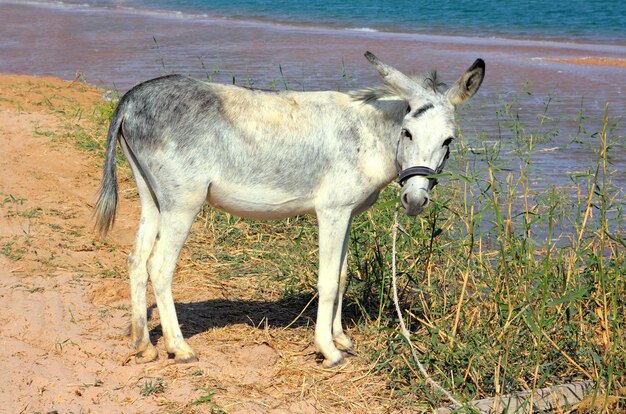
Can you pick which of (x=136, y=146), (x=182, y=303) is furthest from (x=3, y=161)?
(x=136, y=146)

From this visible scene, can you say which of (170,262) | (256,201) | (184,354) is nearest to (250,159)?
(256,201)

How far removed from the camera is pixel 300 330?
18.7 ft

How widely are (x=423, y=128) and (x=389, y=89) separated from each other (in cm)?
48

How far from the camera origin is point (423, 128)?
4621 mm

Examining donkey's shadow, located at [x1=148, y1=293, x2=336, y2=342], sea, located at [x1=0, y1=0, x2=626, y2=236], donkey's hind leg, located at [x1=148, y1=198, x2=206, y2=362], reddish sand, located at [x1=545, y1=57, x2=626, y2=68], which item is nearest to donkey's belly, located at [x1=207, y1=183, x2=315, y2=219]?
donkey's hind leg, located at [x1=148, y1=198, x2=206, y2=362]

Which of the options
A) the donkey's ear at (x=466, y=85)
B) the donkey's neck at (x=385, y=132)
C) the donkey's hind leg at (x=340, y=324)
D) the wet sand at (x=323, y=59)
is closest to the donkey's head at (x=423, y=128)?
the donkey's ear at (x=466, y=85)

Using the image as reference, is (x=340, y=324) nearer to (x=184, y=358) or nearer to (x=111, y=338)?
(x=184, y=358)

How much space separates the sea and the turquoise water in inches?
2.2

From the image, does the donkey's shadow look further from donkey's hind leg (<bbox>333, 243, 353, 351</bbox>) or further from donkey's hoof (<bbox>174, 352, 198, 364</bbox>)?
donkey's hoof (<bbox>174, 352, 198, 364</bbox>)

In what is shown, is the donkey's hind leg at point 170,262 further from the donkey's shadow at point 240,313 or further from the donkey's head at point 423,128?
the donkey's head at point 423,128

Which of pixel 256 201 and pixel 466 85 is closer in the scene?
pixel 466 85

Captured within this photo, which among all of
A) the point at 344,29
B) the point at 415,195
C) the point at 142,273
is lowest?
the point at 344,29

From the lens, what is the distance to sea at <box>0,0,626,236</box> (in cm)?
1038

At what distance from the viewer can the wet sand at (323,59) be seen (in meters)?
11.9
